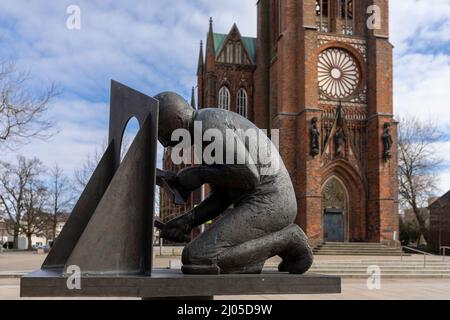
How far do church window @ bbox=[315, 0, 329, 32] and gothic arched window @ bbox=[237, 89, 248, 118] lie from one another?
8.43m

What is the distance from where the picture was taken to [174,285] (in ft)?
12.2

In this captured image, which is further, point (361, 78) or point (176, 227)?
point (361, 78)

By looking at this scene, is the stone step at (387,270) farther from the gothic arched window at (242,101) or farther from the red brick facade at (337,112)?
the gothic arched window at (242,101)

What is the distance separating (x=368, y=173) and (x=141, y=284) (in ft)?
104

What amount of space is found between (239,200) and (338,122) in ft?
99.8

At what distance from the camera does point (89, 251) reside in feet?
12.3

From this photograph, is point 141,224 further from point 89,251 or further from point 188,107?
point 188,107

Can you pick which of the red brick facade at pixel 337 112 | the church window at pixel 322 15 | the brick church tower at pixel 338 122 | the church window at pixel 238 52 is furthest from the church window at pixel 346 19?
the church window at pixel 238 52

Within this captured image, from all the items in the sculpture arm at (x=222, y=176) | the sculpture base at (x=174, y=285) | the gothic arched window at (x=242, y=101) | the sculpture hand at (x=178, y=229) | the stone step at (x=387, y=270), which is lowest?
the stone step at (x=387, y=270)

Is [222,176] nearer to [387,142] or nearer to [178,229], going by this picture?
[178,229]

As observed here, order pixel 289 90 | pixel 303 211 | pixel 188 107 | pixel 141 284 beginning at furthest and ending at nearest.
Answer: pixel 289 90
pixel 303 211
pixel 188 107
pixel 141 284

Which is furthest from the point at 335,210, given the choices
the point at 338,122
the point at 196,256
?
the point at 196,256

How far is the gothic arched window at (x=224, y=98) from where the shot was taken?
4128 centimetres

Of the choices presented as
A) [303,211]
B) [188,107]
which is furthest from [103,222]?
[303,211]
